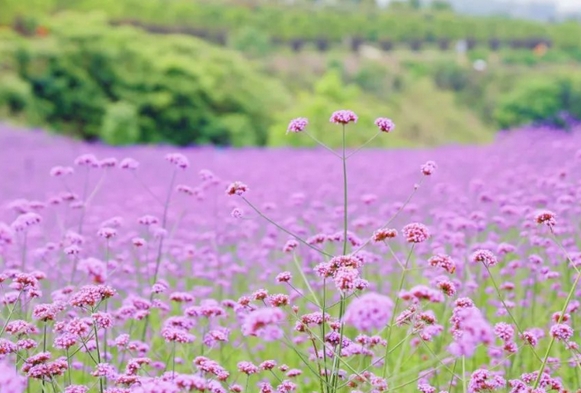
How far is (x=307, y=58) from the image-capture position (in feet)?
172

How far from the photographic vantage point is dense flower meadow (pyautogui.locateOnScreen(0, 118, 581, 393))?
8.15 ft

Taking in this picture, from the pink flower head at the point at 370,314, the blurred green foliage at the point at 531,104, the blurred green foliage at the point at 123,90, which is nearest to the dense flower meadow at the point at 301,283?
the pink flower head at the point at 370,314

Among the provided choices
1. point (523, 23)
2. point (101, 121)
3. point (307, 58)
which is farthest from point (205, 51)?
point (523, 23)

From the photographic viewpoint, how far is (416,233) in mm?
2480

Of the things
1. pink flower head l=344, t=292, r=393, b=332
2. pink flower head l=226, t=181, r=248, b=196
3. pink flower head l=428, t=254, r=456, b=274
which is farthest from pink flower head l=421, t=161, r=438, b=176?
pink flower head l=344, t=292, r=393, b=332

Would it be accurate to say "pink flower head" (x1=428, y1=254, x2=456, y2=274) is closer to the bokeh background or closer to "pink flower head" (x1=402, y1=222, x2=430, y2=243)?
"pink flower head" (x1=402, y1=222, x2=430, y2=243)

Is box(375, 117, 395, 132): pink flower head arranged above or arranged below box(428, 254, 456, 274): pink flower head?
above

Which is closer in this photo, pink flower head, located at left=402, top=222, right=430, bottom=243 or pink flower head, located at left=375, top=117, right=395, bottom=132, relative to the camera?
pink flower head, located at left=402, top=222, right=430, bottom=243

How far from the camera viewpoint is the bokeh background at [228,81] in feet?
93.3

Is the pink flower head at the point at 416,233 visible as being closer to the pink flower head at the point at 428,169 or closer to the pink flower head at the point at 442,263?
the pink flower head at the point at 442,263

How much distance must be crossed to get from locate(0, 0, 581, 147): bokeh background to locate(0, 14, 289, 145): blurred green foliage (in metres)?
0.05

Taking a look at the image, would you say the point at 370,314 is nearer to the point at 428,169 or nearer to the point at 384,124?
the point at 428,169

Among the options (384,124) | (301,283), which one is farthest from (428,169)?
(301,283)

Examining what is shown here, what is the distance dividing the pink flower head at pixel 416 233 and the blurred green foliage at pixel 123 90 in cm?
2531
